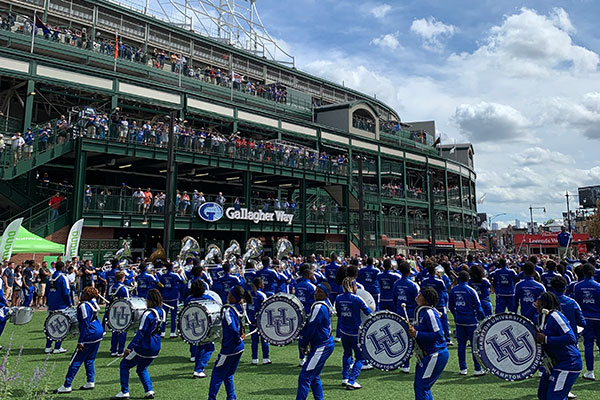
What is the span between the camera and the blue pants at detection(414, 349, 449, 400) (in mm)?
5930

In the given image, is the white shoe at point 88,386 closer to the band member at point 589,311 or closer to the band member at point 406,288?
the band member at point 406,288

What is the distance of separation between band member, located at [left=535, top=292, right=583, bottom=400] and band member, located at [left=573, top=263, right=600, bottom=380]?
11.6 feet

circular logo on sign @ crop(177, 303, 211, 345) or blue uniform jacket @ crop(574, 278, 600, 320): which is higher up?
blue uniform jacket @ crop(574, 278, 600, 320)

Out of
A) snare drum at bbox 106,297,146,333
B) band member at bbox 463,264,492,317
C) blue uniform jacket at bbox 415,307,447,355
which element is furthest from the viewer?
band member at bbox 463,264,492,317

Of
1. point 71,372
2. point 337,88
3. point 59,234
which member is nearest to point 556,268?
point 71,372

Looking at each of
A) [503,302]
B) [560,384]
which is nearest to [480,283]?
[503,302]

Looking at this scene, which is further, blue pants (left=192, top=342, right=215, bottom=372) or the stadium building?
the stadium building

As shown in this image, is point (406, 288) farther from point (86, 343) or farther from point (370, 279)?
point (86, 343)

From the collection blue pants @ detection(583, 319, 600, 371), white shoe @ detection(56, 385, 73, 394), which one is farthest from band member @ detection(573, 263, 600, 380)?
white shoe @ detection(56, 385, 73, 394)

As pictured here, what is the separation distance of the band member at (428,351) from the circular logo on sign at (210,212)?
75.2ft

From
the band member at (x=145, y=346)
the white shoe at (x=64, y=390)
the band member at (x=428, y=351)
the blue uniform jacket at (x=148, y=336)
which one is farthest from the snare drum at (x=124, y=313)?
the band member at (x=428, y=351)

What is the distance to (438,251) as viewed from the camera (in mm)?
52531

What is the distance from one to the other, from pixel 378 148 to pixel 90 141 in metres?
31.6

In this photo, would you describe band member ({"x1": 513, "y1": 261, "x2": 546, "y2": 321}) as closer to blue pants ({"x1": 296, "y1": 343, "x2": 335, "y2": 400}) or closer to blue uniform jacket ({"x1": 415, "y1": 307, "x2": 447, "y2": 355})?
blue uniform jacket ({"x1": 415, "y1": 307, "x2": 447, "y2": 355})
